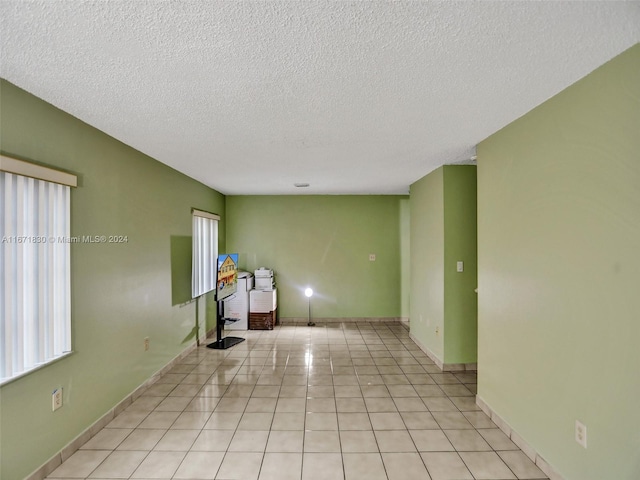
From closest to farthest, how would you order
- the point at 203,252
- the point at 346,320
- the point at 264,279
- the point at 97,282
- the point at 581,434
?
the point at 581,434, the point at 97,282, the point at 203,252, the point at 264,279, the point at 346,320

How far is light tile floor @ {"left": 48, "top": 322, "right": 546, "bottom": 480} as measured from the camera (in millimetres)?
2287

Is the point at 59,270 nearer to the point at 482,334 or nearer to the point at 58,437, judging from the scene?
the point at 58,437

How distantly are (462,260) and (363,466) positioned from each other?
2664 millimetres

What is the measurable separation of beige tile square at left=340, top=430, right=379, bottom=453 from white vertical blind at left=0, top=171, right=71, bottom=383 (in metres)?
2.18

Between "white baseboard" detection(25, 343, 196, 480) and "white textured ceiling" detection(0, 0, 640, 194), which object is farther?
"white baseboard" detection(25, 343, 196, 480)

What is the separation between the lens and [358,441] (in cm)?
261

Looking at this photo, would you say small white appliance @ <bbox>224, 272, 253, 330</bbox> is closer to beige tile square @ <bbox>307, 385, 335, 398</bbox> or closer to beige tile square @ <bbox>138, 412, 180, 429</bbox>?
beige tile square @ <bbox>307, 385, 335, 398</bbox>

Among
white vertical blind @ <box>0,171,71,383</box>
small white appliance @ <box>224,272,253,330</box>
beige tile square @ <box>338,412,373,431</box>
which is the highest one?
white vertical blind @ <box>0,171,71,383</box>

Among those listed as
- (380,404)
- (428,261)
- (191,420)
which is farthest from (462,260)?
(191,420)

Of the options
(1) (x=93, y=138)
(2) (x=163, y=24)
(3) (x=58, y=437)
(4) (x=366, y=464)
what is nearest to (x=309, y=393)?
(4) (x=366, y=464)

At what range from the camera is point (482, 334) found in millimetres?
3162

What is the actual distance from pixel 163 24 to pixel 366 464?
111 inches

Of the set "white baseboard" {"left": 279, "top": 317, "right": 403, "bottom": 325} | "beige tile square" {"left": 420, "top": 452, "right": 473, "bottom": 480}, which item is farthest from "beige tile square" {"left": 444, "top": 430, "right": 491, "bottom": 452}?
"white baseboard" {"left": 279, "top": 317, "right": 403, "bottom": 325}

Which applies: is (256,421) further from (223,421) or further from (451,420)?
(451,420)
